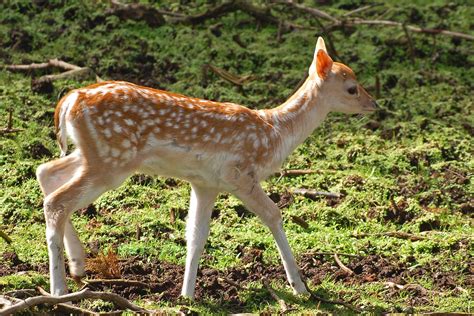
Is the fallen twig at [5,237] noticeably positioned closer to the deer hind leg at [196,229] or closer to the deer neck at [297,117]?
the deer hind leg at [196,229]

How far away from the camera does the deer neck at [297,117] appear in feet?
25.6

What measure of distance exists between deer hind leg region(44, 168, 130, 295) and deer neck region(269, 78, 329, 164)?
159 centimetres

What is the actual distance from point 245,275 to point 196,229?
23.5 inches

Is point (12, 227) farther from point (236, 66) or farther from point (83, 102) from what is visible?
point (236, 66)

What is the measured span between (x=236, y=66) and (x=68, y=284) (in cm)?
581

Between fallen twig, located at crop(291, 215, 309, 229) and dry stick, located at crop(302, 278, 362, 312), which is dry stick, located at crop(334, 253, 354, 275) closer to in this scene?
dry stick, located at crop(302, 278, 362, 312)

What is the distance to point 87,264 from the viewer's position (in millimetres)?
7422

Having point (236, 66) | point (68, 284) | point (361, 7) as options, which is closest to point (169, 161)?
point (68, 284)

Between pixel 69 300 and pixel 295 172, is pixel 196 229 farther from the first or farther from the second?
pixel 295 172

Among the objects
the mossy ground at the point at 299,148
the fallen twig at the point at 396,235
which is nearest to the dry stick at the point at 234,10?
the mossy ground at the point at 299,148


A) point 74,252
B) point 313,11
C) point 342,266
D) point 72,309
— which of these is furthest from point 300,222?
point 313,11

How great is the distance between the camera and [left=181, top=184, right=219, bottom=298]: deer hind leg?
7.14 metres

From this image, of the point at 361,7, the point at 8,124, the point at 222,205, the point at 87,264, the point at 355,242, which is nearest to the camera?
the point at 87,264

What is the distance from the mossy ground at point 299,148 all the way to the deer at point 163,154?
18.0 inches
